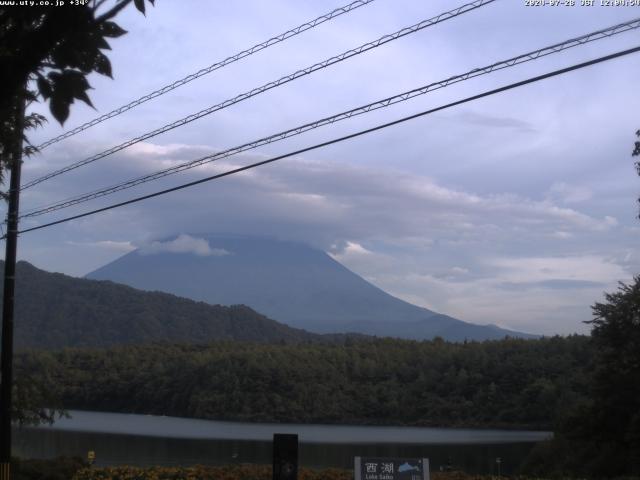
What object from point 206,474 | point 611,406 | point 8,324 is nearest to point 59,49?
Answer: point 8,324

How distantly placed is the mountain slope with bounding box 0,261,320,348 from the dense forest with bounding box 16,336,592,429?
2728 inches

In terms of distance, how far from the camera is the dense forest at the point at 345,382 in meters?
61.5

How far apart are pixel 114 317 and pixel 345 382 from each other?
103m

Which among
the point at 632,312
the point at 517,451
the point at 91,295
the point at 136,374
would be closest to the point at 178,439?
the point at 517,451

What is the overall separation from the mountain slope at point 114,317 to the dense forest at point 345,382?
69.3m

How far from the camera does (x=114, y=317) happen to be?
170375 millimetres

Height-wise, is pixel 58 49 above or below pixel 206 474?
above

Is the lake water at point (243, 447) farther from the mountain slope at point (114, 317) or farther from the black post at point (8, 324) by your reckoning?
the mountain slope at point (114, 317)

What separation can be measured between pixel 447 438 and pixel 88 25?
Answer: 1775 inches

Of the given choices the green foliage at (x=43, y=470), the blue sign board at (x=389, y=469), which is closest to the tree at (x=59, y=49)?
the blue sign board at (x=389, y=469)

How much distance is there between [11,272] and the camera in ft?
52.2

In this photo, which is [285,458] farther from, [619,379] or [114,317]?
[114,317]

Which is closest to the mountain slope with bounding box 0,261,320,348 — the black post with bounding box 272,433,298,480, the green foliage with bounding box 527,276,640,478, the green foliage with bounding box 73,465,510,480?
the green foliage with bounding box 527,276,640,478

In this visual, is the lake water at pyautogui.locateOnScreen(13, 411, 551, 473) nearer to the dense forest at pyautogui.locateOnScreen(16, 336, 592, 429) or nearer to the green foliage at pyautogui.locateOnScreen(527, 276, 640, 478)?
the green foliage at pyautogui.locateOnScreen(527, 276, 640, 478)
